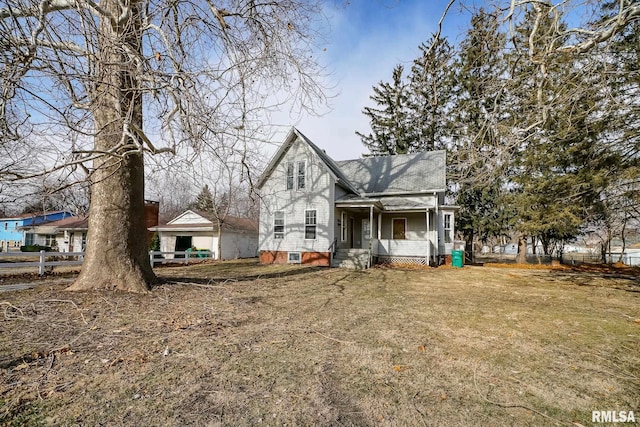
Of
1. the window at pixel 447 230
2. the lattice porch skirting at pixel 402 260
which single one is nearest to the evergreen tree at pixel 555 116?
the window at pixel 447 230

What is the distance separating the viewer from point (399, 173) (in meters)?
21.4

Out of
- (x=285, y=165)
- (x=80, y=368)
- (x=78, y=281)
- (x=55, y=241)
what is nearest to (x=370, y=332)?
(x=80, y=368)

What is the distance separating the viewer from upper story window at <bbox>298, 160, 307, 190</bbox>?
60.8 ft

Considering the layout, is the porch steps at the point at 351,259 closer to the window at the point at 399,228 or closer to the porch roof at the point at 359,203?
the porch roof at the point at 359,203

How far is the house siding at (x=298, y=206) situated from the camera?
17.7m

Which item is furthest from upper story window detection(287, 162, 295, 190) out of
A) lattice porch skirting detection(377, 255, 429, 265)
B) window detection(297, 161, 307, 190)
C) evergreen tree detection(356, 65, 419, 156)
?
evergreen tree detection(356, 65, 419, 156)

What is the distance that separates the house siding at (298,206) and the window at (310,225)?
18cm

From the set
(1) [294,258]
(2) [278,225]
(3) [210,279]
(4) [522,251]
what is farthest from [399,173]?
(3) [210,279]

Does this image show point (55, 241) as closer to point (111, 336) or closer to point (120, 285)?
point (120, 285)

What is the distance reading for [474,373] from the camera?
3754mm

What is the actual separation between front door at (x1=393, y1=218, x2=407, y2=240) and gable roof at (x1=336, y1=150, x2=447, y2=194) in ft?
6.27

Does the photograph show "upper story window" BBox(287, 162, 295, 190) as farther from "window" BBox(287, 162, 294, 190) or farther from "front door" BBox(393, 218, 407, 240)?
"front door" BBox(393, 218, 407, 240)

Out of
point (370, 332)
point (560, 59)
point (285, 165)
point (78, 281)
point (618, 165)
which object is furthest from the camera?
point (285, 165)

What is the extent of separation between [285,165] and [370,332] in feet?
48.9
